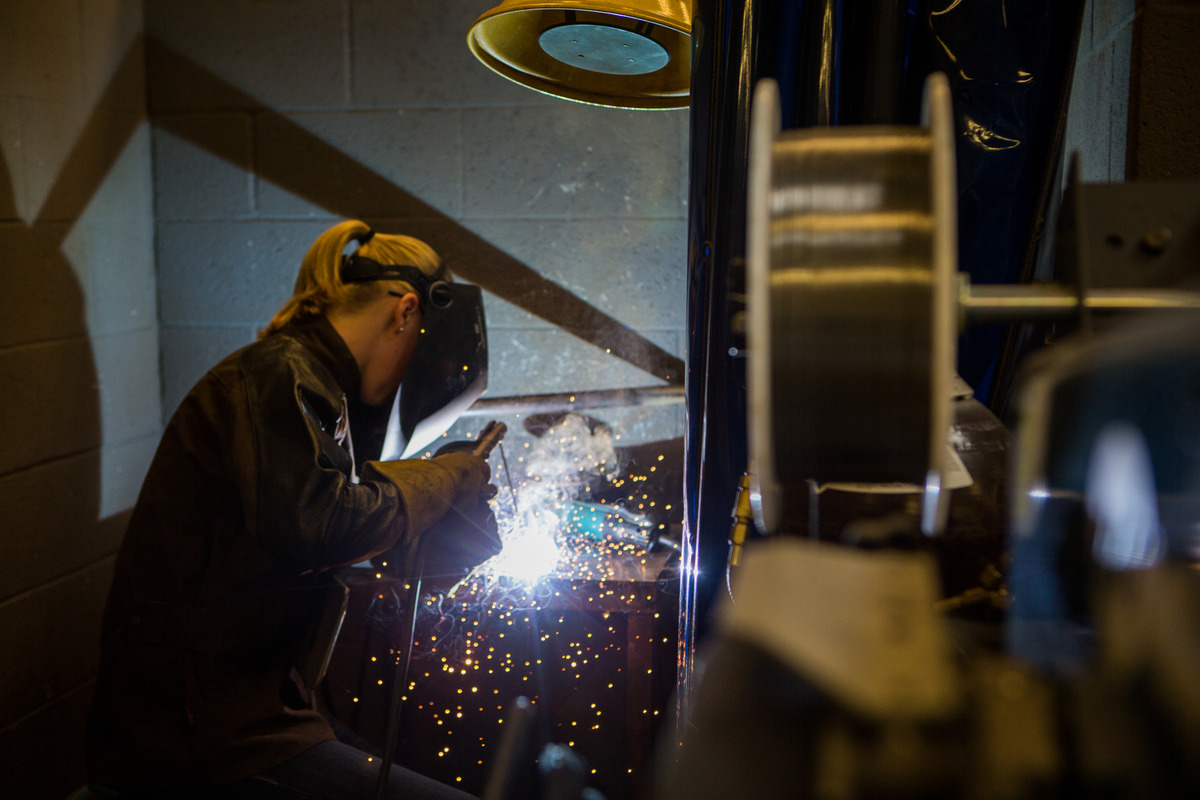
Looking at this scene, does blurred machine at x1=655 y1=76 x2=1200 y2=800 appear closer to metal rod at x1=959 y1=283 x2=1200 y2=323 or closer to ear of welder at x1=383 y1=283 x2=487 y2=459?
metal rod at x1=959 y1=283 x2=1200 y2=323

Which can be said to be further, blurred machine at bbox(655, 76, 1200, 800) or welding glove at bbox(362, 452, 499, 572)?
welding glove at bbox(362, 452, 499, 572)

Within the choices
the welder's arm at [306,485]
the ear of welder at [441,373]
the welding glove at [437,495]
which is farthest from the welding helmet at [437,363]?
the welder's arm at [306,485]

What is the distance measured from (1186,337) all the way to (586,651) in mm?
1353

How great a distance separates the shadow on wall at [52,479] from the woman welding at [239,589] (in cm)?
84

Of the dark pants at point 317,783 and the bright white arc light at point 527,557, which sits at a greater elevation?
the bright white arc light at point 527,557

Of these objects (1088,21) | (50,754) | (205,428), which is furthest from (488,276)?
(50,754)

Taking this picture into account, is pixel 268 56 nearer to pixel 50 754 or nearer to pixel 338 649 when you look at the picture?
pixel 338 649

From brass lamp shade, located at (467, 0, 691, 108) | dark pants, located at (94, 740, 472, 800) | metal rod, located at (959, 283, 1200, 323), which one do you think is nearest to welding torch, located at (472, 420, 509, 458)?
dark pants, located at (94, 740, 472, 800)

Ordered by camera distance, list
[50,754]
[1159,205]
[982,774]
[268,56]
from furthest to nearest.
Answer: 1. [268,56]
2. [50,754]
3. [1159,205]
4. [982,774]

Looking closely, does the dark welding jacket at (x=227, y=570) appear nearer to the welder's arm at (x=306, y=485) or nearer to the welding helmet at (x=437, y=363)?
the welder's arm at (x=306, y=485)

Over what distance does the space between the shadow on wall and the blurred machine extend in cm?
205

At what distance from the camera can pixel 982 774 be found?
0.29 metres

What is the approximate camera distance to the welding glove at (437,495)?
1454 mm

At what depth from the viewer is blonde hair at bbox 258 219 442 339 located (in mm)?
1503
